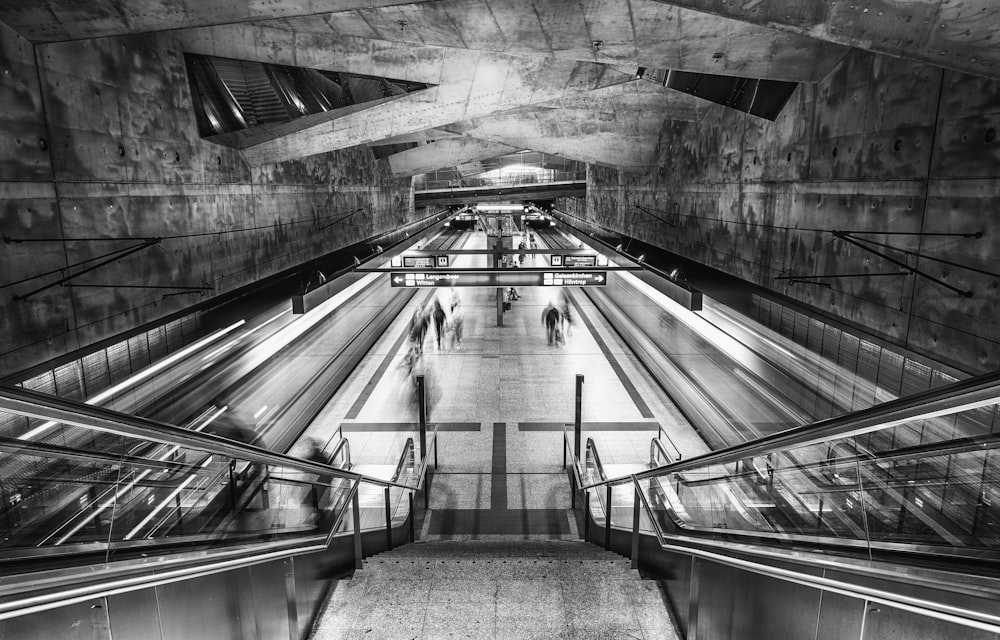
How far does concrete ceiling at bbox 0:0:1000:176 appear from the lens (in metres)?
4.64

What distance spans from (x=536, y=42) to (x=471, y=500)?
6.08m

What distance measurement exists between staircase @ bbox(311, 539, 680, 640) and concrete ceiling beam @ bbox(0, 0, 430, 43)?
17.0 feet

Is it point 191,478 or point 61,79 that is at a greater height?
point 61,79

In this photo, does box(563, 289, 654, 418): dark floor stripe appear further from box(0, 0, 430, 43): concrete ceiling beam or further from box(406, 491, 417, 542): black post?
box(0, 0, 430, 43): concrete ceiling beam

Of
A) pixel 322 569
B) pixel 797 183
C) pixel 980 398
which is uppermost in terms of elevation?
pixel 797 183

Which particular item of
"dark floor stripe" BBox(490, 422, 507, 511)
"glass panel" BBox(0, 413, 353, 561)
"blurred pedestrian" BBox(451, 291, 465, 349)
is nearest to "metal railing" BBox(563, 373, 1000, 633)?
"glass panel" BBox(0, 413, 353, 561)

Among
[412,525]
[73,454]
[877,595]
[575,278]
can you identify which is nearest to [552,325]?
[575,278]

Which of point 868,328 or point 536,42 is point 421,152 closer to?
point 536,42

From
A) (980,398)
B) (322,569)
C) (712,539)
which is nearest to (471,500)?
(322,569)

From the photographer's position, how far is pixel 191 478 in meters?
3.14

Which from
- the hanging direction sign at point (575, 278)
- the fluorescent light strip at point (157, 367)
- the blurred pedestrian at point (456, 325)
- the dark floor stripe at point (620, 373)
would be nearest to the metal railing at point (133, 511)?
the fluorescent light strip at point (157, 367)

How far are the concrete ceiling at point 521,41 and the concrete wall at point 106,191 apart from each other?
2.32ft

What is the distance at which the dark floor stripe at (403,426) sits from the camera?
936cm

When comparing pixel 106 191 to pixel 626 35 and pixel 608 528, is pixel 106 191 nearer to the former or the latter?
pixel 626 35
